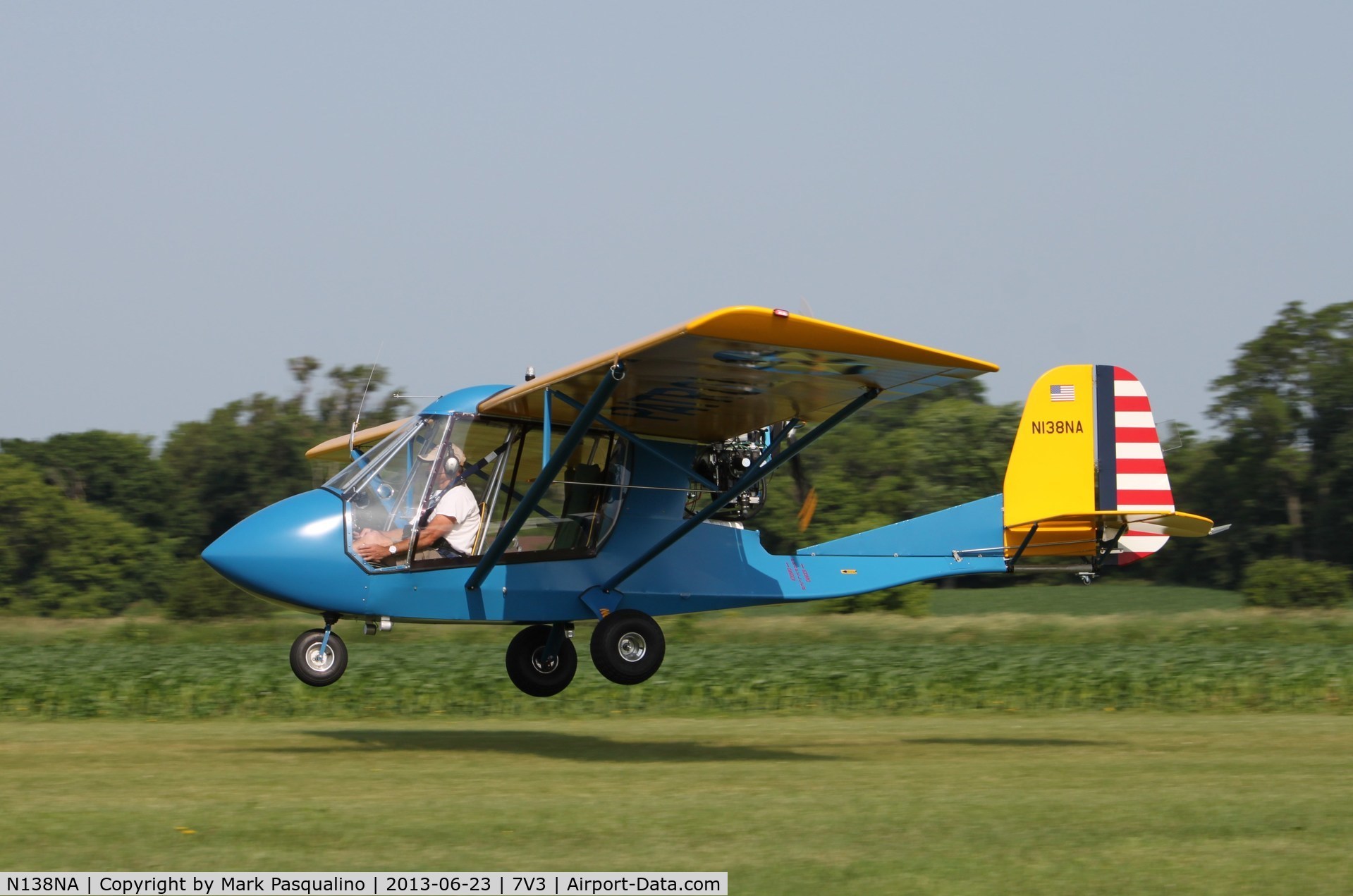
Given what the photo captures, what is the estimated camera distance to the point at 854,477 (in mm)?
54156

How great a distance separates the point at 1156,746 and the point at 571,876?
9038 mm

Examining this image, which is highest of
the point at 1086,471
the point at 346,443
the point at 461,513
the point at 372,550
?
the point at 346,443

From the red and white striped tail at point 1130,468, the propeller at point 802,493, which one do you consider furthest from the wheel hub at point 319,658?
the red and white striped tail at point 1130,468

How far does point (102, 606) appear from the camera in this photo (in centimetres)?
4475

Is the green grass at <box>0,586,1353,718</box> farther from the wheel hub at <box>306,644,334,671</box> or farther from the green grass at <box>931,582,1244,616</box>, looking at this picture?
the green grass at <box>931,582,1244,616</box>

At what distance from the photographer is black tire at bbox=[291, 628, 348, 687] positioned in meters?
11.1

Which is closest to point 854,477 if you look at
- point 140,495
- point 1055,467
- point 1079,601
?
point 1079,601

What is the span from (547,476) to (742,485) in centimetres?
172

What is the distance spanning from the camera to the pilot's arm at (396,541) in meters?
11.1

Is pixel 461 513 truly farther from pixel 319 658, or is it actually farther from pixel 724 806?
pixel 724 806

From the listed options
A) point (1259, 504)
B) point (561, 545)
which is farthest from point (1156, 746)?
point (1259, 504)

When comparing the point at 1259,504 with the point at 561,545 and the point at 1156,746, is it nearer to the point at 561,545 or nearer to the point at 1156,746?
the point at 1156,746

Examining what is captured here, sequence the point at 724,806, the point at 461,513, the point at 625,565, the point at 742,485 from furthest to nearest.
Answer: the point at 625,565, the point at 742,485, the point at 461,513, the point at 724,806

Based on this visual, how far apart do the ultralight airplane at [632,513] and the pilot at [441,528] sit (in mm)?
13
